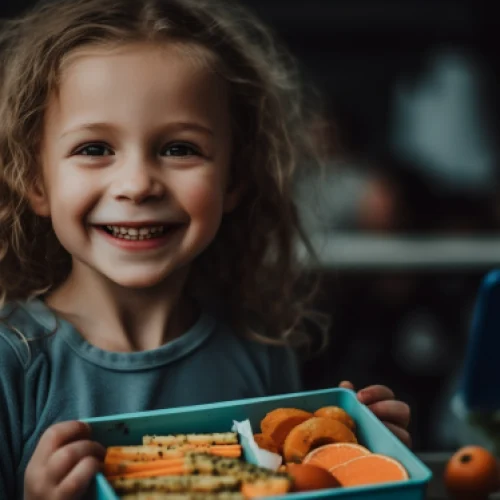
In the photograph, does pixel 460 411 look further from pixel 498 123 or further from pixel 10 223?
pixel 498 123

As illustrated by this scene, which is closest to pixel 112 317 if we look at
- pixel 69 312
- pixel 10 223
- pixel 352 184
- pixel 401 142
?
pixel 69 312

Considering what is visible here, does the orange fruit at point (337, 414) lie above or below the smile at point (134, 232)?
below

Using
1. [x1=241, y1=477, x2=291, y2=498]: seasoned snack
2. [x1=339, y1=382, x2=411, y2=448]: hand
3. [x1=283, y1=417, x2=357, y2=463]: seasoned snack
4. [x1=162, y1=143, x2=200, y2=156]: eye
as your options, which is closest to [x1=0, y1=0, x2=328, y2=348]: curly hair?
[x1=162, y1=143, x2=200, y2=156]: eye

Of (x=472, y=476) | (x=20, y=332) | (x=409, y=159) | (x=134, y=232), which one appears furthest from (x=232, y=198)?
(x=409, y=159)

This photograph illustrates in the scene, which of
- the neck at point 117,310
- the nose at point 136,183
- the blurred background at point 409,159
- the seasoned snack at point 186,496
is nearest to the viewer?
the seasoned snack at point 186,496

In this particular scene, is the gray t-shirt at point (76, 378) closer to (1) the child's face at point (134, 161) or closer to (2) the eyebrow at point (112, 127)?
(1) the child's face at point (134, 161)

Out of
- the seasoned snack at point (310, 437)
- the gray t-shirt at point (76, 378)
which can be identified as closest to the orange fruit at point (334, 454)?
the seasoned snack at point (310, 437)

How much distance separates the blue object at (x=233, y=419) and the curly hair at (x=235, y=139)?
0.91 ft

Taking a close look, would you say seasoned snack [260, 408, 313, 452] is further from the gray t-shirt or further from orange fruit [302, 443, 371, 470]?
the gray t-shirt

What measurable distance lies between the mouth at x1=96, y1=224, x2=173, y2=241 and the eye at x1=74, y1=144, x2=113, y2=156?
0.08 m

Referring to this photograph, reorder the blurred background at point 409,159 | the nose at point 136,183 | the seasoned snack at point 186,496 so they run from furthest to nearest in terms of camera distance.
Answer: the blurred background at point 409,159 < the nose at point 136,183 < the seasoned snack at point 186,496

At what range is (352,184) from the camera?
227cm

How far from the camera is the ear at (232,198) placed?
1.10 meters

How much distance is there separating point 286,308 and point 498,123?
4.75 ft
